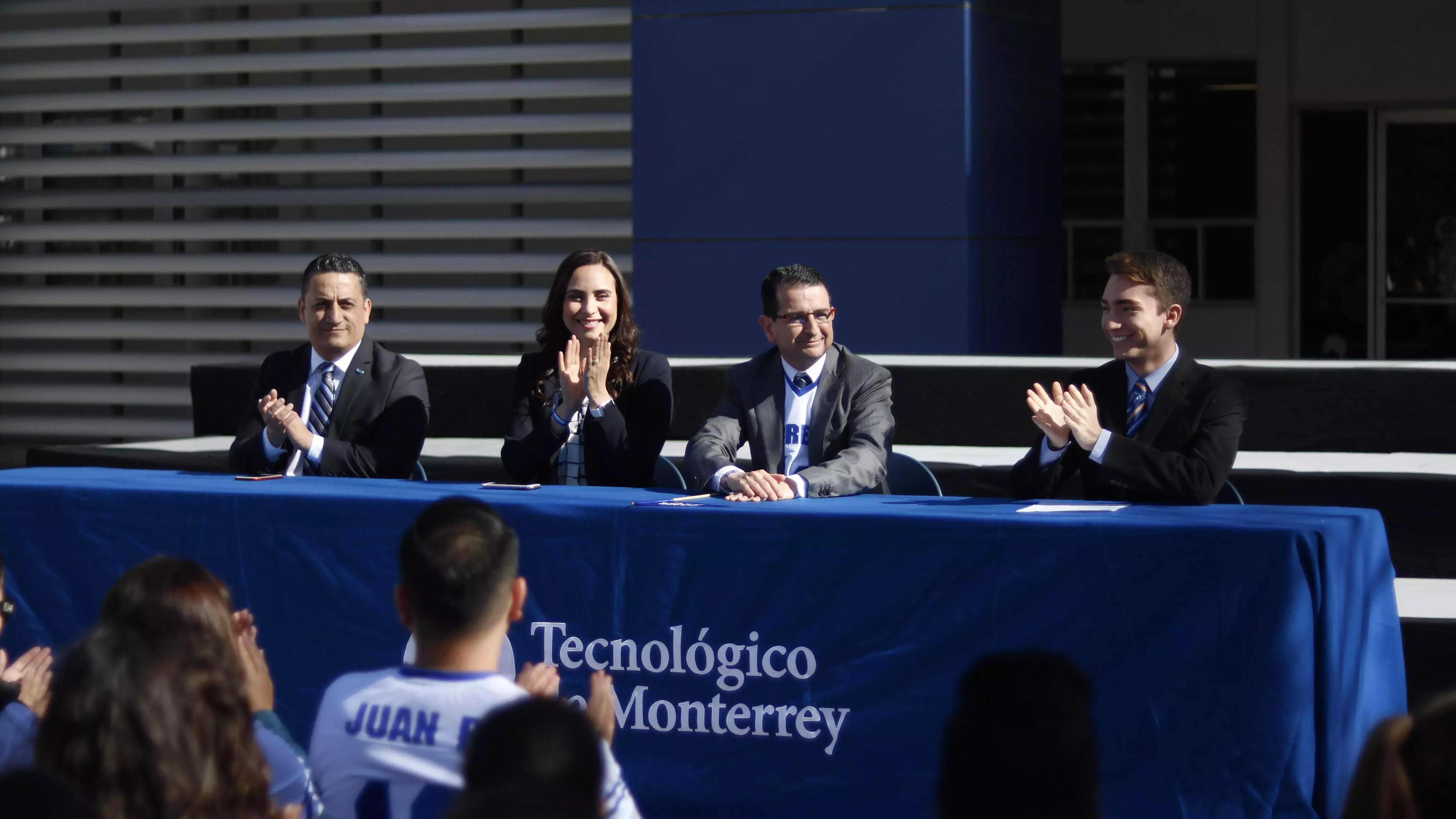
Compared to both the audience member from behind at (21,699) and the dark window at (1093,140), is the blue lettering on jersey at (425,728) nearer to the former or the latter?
the audience member from behind at (21,699)

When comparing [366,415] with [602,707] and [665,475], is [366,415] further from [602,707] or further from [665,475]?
[602,707]

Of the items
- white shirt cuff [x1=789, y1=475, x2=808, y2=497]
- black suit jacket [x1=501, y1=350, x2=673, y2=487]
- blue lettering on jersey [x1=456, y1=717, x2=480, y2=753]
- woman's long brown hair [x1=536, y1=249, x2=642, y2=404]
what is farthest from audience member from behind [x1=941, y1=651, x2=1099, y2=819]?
woman's long brown hair [x1=536, y1=249, x2=642, y2=404]

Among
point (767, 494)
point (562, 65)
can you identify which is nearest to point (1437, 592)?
point (767, 494)

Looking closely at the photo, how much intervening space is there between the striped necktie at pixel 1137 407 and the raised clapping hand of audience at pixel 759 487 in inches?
44.9

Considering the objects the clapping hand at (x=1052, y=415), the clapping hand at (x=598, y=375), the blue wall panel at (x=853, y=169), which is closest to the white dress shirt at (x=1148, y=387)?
the clapping hand at (x=1052, y=415)

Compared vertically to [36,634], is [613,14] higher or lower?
higher

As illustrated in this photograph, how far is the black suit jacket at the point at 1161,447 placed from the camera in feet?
15.7

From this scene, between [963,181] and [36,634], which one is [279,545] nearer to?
[36,634]

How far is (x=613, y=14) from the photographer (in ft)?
36.2

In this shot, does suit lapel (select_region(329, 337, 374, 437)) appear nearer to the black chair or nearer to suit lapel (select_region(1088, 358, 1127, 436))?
suit lapel (select_region(1088, 358, 1127, 436))

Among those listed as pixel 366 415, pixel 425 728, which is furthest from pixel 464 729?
pixel 366 415

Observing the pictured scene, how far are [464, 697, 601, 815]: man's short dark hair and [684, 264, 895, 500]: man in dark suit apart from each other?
10.8 ft

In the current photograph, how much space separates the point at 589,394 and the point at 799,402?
0.74 metres

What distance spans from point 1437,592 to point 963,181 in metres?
4.74
